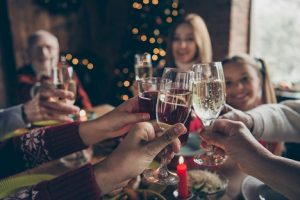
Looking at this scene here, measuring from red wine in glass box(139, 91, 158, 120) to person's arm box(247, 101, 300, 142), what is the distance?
471 mm

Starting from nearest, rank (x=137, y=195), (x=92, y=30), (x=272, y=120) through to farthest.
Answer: (x=137, y=195) → (x=272, y=120) → (x=92, y=30)

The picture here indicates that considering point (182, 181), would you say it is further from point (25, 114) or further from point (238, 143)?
point (25, 114)

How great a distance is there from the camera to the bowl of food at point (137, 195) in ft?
3.21

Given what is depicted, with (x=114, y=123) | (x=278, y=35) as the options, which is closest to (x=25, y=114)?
(x=114, y=123)

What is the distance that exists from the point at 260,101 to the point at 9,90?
11.6ft

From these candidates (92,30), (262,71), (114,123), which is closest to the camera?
(114,123)

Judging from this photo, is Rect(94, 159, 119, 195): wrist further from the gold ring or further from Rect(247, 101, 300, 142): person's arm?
Rect(247, 101, 300, 142): person's arm

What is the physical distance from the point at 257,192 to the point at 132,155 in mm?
491

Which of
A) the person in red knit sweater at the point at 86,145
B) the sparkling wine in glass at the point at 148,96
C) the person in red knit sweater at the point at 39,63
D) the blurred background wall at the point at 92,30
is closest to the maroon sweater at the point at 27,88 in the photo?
the person in red knit sweater at the point at 39,63

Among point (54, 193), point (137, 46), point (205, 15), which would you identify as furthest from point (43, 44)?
point (54, 193)

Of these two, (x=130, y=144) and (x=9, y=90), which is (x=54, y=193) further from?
(x=9, y=90)

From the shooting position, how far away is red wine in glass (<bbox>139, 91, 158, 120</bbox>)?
1021mm

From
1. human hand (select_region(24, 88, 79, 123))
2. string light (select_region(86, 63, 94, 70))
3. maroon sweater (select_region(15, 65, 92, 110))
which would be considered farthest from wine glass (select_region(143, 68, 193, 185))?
string light (select_region(86, 63, 94, 70))

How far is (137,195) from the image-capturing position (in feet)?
3.27
